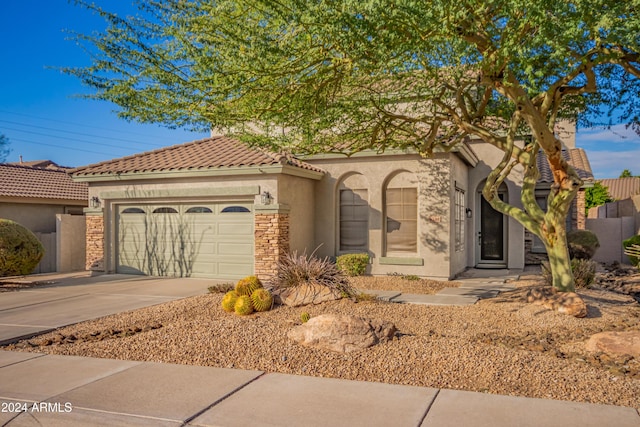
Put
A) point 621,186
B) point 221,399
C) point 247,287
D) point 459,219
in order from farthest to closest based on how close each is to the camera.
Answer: point 621,186, point 459,219, point 247,287, point 221,399

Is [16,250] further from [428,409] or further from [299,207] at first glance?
[428,409]

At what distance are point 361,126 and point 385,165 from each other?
140 inches

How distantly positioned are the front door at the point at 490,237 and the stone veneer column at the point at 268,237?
7.79m

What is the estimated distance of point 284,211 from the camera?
14055mm

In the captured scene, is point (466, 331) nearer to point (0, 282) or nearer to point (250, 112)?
point (250, 112)

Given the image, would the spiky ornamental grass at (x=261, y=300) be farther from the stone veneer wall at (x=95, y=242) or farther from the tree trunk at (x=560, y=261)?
the stone veneer wall at (x=95, y=242)

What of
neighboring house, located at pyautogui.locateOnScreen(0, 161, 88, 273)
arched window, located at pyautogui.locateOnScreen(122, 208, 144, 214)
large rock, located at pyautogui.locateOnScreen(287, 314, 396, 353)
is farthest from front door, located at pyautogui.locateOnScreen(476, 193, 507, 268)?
neighboring house, located at pyautogui.locateOnScreen(0, 161, 88, 273)

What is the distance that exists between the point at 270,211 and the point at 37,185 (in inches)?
479

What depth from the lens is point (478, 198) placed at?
18.1 metres

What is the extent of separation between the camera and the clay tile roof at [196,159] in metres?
14.5

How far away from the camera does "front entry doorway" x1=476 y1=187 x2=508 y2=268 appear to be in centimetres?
1783

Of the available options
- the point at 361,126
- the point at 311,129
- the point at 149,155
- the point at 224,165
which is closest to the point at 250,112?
the point at 311,129

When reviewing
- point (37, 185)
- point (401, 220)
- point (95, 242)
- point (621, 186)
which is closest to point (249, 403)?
point (401, 220)

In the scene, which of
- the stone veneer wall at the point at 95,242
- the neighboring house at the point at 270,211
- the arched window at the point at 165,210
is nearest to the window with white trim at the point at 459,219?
the neighboring house at the point at 270,211
